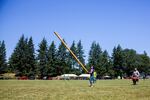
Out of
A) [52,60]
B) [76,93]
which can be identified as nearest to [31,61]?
[52,60]

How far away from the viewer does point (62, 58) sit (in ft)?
375

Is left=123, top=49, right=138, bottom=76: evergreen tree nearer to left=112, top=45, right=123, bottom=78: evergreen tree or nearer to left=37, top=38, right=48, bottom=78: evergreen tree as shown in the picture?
left=112, top=45, right=123, bottom=78: evergreen tree

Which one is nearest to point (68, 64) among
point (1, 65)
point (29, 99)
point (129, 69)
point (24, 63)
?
point (24, 63)

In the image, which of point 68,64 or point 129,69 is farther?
point 129,69

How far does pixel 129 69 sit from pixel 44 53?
4930cm

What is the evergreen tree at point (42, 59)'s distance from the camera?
10812cm

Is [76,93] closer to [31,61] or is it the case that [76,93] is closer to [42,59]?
[31,61]

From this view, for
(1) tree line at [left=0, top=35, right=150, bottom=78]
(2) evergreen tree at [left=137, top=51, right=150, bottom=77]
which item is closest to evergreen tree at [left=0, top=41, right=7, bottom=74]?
(1) tree line at [left=0, top=35, right=150, bottom=78]

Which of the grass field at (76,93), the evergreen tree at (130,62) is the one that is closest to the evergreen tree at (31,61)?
the evergreen tree at (130,62)

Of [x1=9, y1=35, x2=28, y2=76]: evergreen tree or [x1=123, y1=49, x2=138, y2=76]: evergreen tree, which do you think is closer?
[x1=9, y1=35, x2=28, y2=76]: evergreen tree

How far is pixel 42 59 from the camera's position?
111m

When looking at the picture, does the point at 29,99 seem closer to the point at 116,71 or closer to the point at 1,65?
the point at 1,65

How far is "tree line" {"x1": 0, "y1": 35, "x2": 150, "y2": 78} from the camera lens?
106400 mm

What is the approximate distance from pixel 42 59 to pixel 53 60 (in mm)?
4437
